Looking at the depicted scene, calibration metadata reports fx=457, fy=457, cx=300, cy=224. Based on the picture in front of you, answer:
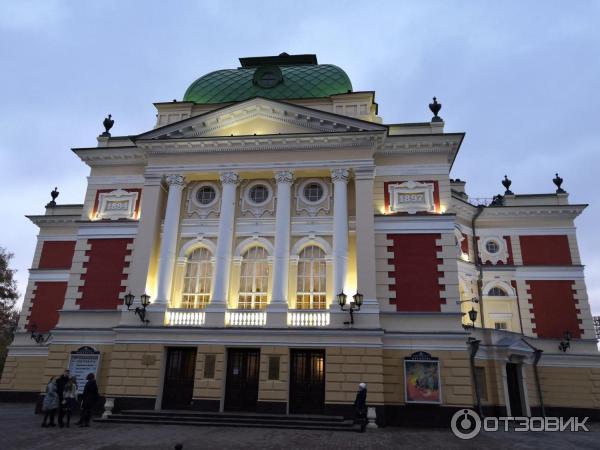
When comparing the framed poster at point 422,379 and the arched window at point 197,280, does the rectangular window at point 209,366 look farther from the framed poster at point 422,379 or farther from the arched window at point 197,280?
the framed poster at point 422,379

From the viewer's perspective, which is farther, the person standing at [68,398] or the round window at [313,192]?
the round window at [313,192]

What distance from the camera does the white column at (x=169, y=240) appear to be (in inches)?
835

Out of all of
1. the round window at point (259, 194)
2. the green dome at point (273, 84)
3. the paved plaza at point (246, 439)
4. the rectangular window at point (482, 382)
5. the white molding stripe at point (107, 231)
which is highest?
the green dome at point (273, 84)

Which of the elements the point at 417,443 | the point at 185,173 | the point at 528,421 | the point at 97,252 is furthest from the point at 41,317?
the point at 528,421

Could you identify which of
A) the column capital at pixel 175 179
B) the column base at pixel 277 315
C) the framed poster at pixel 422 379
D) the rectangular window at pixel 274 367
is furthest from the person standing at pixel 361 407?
the column capital at pixel 175 179

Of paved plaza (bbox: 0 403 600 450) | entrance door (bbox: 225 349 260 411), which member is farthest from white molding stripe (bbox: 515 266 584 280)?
Result: entrance door (bbox: 225 349 260 411)

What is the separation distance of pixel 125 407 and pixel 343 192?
13471mm

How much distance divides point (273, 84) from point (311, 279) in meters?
11.7

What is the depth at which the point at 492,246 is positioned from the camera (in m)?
28.6

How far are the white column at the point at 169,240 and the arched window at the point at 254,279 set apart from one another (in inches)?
133

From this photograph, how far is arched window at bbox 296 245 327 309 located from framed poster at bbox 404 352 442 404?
451 cm
